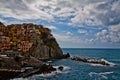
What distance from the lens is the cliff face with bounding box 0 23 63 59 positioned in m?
141

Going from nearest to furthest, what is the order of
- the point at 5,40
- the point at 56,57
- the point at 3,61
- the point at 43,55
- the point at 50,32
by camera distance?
the point at 3,61 → the point at 5,40 → the point at 43,55 → the point at 56,57 → the point at 50,32

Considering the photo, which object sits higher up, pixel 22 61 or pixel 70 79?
pixel 22 61

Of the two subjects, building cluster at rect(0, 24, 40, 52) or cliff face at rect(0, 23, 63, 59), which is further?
cliff face at rect(0, 23, 63, 59)

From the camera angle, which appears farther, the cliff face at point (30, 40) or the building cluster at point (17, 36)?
the cliff face at point (30, 40)

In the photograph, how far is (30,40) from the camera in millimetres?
152375

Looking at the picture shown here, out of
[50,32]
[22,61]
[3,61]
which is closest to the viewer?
[3,61]

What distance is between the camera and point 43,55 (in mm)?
147125

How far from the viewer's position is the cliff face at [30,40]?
14112 centimetres

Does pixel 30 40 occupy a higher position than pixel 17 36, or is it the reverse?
pixel 17 36

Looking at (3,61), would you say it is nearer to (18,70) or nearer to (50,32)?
(18,70)

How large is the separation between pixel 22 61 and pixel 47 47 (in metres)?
62.6

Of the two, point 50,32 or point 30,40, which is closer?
point 30,40

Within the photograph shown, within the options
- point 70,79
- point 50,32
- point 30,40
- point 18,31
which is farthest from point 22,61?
point 50,32

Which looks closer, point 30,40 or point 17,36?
point 30,40
